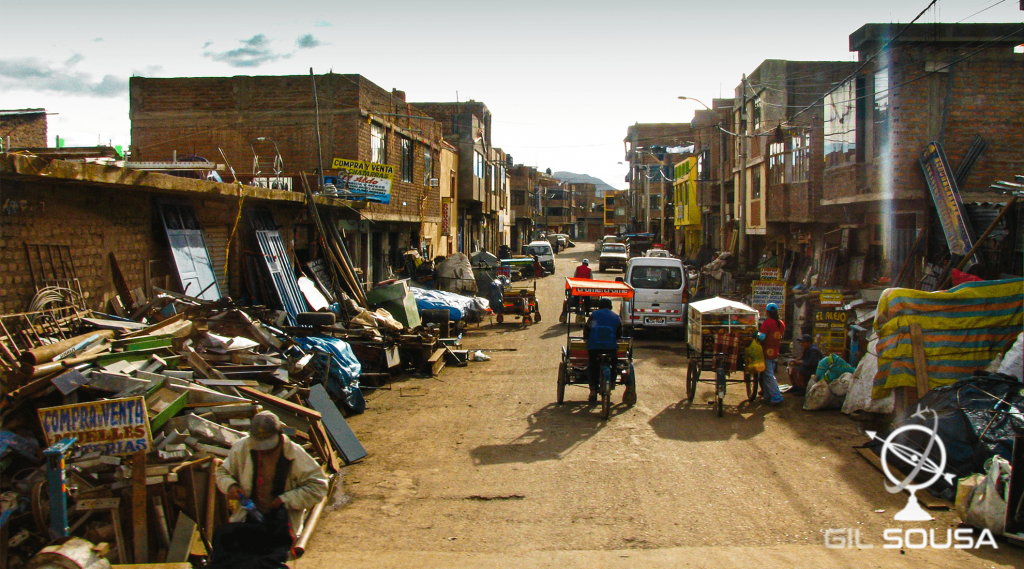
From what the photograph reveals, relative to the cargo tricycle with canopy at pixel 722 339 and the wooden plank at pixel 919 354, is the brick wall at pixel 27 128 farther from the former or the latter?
the wooden plank at pixel 919 354

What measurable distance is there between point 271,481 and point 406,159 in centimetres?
2140

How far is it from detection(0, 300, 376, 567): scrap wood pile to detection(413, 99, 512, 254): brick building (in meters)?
24.6

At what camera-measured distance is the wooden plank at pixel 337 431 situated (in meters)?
8.54

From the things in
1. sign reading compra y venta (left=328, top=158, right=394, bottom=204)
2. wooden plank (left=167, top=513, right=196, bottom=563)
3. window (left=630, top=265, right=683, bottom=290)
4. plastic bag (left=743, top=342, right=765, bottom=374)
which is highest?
sign reading compra y venta (left=328, top=158, right=394, bottom=204)

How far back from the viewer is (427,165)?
93.9ft

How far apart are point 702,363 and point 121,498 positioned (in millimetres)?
8325

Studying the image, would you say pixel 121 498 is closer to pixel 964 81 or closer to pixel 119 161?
pixel 119 161

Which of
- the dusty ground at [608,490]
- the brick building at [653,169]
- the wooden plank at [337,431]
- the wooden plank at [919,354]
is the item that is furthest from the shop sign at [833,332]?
the brick building at [653,169]

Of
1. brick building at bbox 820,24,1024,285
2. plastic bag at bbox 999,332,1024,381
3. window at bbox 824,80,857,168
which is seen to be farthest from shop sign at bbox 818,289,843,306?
plastic bag at bbox 999,332,1024,381

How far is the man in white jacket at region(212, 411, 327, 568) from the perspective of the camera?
4773 millimetres

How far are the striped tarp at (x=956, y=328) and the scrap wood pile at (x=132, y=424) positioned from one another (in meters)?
6.83

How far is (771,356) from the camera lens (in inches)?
452

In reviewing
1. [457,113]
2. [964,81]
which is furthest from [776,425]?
[457,113]

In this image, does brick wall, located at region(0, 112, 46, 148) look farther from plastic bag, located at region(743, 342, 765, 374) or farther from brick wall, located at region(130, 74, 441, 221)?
plastic bag, located at region(743, 342, 765, 374)
